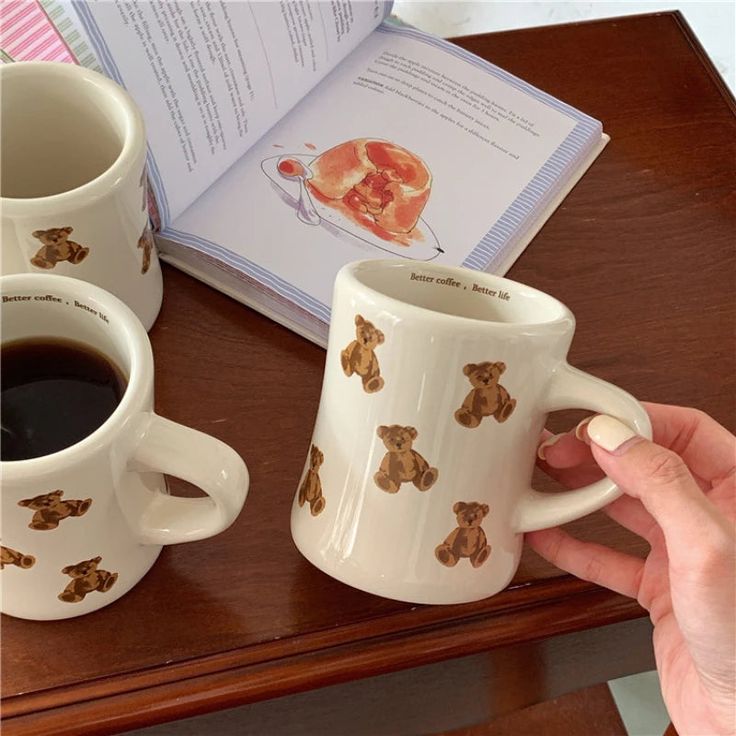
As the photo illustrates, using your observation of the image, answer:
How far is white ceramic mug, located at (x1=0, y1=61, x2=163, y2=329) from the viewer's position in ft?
1.56

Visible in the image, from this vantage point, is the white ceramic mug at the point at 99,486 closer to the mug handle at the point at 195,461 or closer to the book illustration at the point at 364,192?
the mug handle at the point at 195,461

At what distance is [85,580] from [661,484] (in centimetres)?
27

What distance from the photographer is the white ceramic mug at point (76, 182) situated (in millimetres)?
476

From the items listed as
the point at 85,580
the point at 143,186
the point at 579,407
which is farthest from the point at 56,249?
the point at 579,407

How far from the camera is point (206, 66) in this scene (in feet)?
2.05

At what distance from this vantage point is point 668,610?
520 mm

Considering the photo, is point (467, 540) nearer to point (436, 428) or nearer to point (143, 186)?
point (436, 428)

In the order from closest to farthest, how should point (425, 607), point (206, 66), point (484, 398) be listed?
point (484, 398), point (425, 607), point (206, 66)

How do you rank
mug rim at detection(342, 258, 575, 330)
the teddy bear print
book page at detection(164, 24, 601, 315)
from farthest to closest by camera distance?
book page at detection(164, 24, 601, 315)
the teddy bear print
mug rim at detection(342, 258, 575, 330)

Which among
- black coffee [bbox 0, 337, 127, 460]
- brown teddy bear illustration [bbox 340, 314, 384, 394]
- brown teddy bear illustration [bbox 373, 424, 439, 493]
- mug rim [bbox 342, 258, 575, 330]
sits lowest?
black coffee [bbox 0, 337, 127, 460]

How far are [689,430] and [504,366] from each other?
0.19m

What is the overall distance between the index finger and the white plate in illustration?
0.17 meters

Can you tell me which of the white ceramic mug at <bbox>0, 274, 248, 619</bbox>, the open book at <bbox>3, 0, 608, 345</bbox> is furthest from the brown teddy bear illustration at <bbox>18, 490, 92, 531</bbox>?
the open book at <bbox>3, 0, 608, 345</bbox>

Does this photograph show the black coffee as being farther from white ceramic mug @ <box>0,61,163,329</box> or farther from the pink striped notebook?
the pink striped notebook
